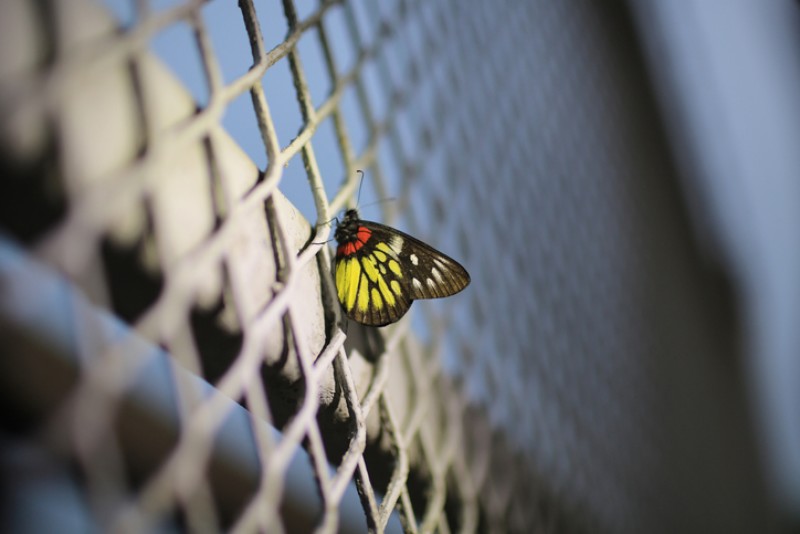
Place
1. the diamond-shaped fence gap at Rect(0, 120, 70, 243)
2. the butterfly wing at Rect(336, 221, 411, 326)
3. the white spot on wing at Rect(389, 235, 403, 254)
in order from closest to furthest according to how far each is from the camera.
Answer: the diamond-shaped fence gap at Rect(0, 120, 70, 243) → the butterfly wing at Rect(336, 221, 411, 326) → the white spot on wing at Rect(389, 235, 403, 254)

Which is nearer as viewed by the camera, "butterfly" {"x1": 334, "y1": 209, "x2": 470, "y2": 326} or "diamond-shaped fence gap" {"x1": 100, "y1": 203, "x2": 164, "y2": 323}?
"diamond-shaped fence gap" {"x1": 100, "y1": 203, "x2": 164, "y2": 323}

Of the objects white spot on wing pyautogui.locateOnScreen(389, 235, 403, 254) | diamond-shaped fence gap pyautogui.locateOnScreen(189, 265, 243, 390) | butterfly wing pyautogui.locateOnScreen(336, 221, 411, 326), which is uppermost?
white spot on wing pyautogui.locateOnScreen(389, 235, 403, 254)

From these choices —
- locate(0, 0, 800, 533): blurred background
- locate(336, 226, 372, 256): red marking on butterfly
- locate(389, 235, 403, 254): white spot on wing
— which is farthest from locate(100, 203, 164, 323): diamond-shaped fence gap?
locate(389, 235, 403, 254): white spot on wing

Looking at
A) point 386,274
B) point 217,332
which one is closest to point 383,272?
point 386,274

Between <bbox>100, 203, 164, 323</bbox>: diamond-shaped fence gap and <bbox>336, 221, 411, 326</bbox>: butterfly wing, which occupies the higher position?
<bbox>336, 221, 411, 326</bbox>: butterfly wing

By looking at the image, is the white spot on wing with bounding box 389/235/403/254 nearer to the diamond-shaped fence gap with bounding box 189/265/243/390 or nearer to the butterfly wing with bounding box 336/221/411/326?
the butterfly wing with bounding box 336/221/411/326

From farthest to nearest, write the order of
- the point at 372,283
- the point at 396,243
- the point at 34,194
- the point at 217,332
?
the point at 396,243, the point at 372,283, the point at 217,332, the point at 34,194

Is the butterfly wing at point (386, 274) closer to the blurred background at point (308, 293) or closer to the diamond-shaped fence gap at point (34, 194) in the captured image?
the blurred background at point (308, 293)

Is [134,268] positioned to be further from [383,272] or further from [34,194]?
[383,272]
